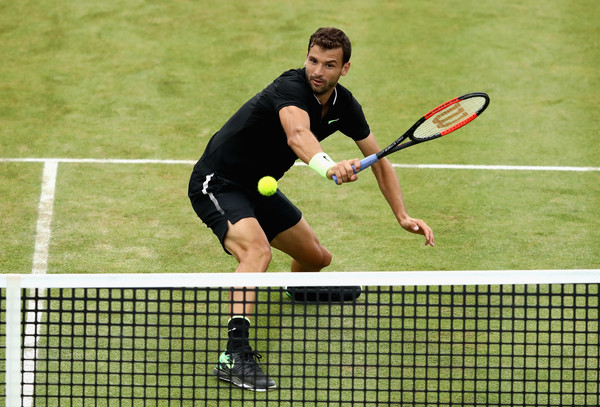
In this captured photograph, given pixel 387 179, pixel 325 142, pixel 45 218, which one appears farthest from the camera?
pixel 325 142

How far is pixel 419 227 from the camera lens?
6262mm

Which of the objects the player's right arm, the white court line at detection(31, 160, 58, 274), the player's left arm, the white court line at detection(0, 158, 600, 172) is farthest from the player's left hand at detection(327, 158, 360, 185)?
the white court line at detection(0, 158, 600, 172)

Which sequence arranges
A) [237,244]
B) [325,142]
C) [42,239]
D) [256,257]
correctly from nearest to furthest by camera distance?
[256,257]
[237,244]
[42,239]
[325,142]

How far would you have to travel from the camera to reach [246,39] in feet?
40.4

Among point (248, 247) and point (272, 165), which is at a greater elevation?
point (272, 165)

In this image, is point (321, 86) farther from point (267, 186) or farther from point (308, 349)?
point (308, 349)

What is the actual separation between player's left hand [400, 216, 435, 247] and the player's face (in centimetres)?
100

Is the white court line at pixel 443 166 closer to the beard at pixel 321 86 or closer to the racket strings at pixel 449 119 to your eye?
the racket strings at pixel 449 119

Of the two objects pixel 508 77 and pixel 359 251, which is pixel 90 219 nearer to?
pixel 359 251

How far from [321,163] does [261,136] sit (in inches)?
36.3

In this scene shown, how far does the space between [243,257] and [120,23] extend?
7.39 metres

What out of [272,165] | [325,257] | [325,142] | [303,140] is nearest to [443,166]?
[325,142]

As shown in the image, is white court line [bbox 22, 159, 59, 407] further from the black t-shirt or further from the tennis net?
the black t-shirt

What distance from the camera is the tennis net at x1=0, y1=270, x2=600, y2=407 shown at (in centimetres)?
454
